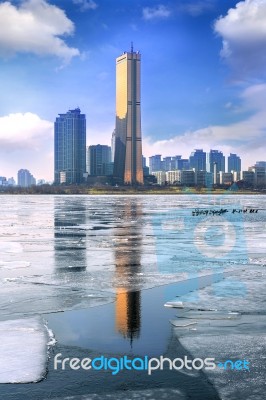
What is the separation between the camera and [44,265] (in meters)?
17.1

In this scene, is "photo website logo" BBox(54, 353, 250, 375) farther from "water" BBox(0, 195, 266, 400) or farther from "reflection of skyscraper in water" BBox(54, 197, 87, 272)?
"reflection of skyscraper in water" BBox(54, 197, 87, 272)

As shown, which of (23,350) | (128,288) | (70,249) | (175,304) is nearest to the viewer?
(23,350)

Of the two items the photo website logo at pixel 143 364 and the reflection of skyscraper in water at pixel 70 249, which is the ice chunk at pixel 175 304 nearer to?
the photo website logo at pixel 143 364

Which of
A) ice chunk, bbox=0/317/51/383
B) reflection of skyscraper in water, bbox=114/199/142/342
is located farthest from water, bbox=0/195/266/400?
ice chunk, bbox=0/317/51/383

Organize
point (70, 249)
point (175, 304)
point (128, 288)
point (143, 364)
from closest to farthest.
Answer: point (143, 364)
point (175, 304)
point (128, 288)
point (70, 249)

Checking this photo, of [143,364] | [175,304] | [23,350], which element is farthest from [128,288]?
[143,364]

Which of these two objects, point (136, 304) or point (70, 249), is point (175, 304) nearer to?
point (136, 304)

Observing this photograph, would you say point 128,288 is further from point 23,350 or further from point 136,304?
point 23,350

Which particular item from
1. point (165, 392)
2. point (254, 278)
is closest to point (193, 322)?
point (165, 392)

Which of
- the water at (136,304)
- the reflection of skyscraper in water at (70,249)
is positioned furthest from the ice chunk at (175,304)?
the reflection of skyscraper in water at (70,249)

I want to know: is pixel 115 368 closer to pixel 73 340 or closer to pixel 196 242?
pixel 73 340

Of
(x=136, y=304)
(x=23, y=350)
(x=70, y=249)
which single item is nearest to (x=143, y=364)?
(x=23, y=350)

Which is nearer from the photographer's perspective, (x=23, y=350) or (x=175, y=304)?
(x=23, y=350)

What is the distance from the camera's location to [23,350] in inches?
323
